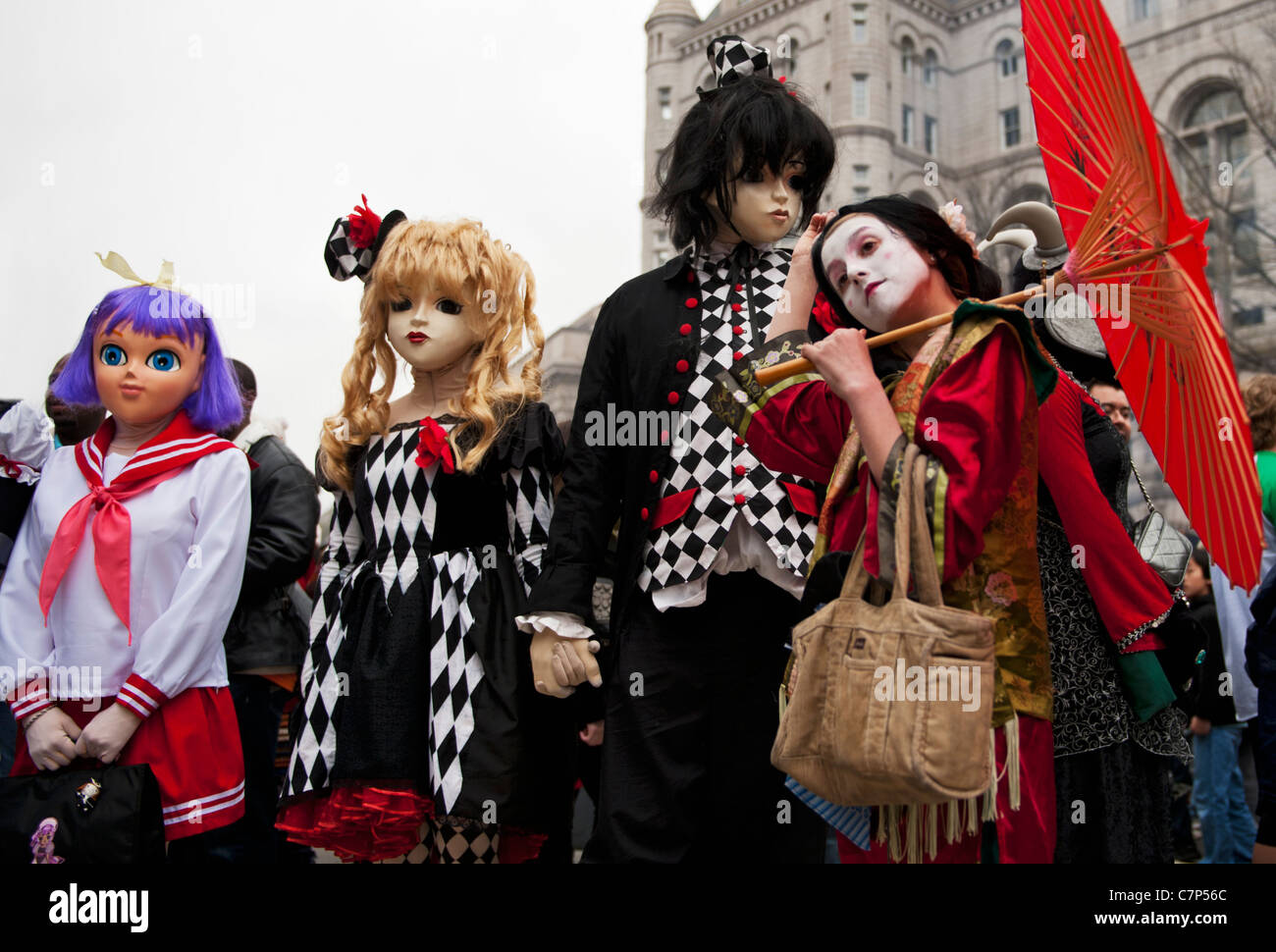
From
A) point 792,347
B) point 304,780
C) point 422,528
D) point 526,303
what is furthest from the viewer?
point 526,303

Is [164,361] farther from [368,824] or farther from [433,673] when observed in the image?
[368,824]

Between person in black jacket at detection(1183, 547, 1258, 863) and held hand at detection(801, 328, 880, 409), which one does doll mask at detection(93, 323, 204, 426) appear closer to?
held hand at detection(801, 328, 880, 409)

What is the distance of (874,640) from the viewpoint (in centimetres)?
176

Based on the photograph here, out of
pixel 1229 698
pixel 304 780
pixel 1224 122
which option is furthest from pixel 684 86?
pixel 304 780

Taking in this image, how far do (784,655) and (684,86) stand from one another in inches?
956

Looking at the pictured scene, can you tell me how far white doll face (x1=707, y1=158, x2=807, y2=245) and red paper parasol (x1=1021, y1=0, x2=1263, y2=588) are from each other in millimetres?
807

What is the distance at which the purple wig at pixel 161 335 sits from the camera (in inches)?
121

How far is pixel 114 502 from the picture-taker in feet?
9.57

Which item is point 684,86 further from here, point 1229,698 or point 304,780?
point 304,780

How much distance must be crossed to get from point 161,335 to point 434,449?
2.84ft

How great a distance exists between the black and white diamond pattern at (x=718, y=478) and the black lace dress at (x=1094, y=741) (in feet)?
1.76

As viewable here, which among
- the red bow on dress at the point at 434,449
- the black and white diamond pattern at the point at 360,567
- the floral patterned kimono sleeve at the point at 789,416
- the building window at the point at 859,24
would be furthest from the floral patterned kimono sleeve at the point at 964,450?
the building window at the point at 859,24

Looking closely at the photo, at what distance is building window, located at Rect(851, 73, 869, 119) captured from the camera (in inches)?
1098

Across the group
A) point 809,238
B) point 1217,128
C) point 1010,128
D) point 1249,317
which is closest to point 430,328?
point 809,238
